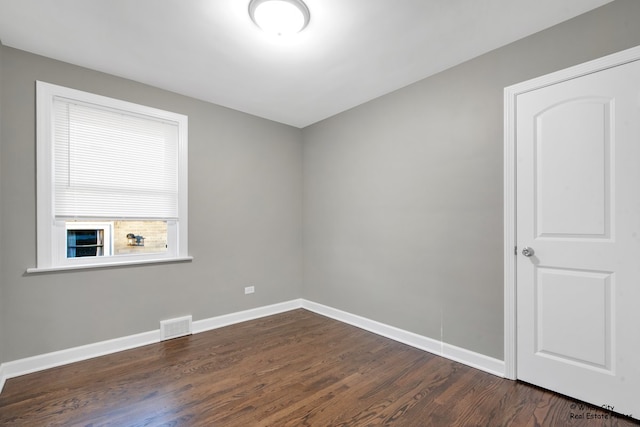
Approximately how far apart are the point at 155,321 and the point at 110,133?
1.94m

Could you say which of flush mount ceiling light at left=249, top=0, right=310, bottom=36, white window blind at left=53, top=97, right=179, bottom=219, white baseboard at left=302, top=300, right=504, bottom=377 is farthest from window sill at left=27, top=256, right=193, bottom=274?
flush mount ceiling light at left=249, top=0, right=310, bottom=36

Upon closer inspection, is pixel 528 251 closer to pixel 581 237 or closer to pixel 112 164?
pixel 581 237

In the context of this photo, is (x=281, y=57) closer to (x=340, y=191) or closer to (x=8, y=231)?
(x=340, y=191)

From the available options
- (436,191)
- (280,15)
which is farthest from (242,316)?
(280,15)

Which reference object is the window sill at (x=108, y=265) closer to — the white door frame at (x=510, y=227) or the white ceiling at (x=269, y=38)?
the white ceiling at (x=269, y=38)

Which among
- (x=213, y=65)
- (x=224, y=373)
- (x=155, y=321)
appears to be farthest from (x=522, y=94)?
(x=155, y=321)

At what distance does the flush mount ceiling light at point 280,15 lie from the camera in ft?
6.15

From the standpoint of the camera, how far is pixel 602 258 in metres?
1.93

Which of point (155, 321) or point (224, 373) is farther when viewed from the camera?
point (155, 321)

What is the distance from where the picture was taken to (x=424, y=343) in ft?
9.32

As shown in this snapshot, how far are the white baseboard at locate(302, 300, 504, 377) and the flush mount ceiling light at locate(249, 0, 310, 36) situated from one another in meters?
2.91

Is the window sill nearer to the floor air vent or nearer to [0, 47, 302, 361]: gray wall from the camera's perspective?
[0, 47, 302, 361]: gray wall

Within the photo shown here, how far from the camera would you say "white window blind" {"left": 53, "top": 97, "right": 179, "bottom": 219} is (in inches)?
103

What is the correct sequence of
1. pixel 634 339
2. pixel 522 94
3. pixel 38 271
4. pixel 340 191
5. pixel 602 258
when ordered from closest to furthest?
pixel 634 339 < pixel 602 258 < pixel 522 94 < pixel 38 271 < pixel 340 191
